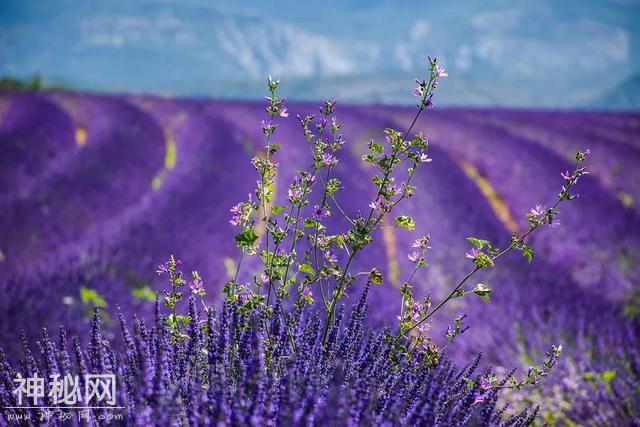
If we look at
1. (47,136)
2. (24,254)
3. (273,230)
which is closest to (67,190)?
(24,254)

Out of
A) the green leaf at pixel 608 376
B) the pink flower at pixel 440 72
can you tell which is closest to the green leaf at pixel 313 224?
the pink flower at pixel 440 72

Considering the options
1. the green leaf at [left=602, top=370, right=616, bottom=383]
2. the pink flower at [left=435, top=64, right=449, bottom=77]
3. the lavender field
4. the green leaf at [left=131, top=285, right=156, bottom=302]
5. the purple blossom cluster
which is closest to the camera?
the purple blossom cluster

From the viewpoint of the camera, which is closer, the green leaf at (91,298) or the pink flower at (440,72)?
the pink flower at (440,72)

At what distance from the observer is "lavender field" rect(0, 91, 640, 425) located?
3.69 m

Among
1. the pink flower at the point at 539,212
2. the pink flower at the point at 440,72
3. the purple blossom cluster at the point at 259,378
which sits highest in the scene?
the pink flower at the point at 440,72

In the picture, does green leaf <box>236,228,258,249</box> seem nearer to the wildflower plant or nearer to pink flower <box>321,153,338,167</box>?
the wildflower plant

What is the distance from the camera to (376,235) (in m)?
7.69

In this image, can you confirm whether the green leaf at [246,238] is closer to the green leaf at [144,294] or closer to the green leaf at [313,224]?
the green leaf at [313,224]

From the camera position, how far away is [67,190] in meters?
7.36

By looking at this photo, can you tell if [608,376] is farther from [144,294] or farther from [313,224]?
[144,294]

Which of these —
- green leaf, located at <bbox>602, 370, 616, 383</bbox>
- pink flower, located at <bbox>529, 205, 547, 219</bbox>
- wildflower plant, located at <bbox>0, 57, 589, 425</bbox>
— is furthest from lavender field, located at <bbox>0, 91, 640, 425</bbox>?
pink flower, located at <bbox>529, 205, 547, 219</bbox>

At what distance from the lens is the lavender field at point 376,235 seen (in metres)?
3.69

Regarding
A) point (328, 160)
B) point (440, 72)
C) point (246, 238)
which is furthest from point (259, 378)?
point (440, 72)

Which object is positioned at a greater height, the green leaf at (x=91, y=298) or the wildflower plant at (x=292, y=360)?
the green leaf at (x=91, y=298)
